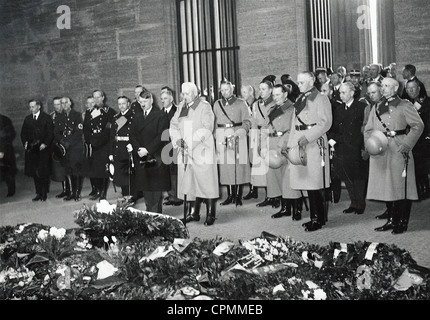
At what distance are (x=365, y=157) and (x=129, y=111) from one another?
3.63 meters

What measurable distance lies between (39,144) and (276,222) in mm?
4961

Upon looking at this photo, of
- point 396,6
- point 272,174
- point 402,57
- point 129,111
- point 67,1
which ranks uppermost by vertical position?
point 67,1

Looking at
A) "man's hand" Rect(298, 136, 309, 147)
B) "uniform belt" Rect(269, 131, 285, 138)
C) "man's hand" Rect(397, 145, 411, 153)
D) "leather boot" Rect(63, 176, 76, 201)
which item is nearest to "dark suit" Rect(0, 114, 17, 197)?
"leather boot" Rect(63, 176, 76, 201)

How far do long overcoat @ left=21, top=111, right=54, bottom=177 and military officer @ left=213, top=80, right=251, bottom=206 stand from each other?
10.7ft

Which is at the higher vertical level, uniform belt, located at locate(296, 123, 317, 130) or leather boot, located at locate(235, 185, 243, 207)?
uniform belt, located at locate(296, 123, 317, 130)

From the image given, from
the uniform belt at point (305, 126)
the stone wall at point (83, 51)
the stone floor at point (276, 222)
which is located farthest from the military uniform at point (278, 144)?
the stone wall at point (83, 51)

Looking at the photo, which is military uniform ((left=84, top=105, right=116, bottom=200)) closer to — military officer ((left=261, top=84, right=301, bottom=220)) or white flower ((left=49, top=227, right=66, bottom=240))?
military officer ((left=261, top=84, right=301, bottom=220))

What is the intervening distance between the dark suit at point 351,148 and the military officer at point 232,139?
1463mm

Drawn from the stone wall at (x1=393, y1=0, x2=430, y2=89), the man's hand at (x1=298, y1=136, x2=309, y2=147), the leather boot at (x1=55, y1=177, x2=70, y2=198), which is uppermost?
the stone wall at (x1=393, y1=0, x2=430, y2=89)

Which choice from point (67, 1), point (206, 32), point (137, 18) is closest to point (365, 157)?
point (206, 32)

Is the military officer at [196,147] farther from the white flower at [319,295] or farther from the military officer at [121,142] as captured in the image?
the white flower at [319,295]

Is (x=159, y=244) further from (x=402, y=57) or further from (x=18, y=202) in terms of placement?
(x=18, y=202)

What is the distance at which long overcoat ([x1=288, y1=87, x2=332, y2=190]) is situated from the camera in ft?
23.3
